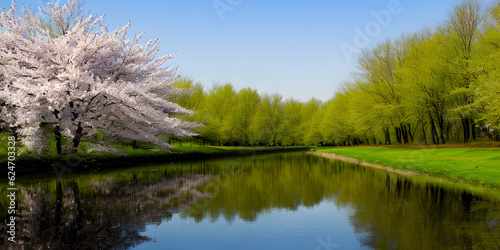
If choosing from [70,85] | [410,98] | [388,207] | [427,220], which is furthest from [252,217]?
[410,98]

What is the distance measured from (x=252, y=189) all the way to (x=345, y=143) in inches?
2771

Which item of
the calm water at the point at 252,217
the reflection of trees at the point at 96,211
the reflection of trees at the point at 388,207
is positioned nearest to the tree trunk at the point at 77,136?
the reflection of trees at the point at 96,211

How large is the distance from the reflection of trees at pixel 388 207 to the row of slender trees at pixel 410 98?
15.4m

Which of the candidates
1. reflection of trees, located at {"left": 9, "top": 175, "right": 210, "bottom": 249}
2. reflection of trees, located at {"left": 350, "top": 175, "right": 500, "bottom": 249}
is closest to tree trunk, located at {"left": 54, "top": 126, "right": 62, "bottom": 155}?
reflection of trees, located at {"left": 9, "top": 175, "right": 210, "bottom": 249}

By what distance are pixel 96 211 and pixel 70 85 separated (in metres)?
14.2

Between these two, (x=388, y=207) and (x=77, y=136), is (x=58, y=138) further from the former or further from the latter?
(x=388, y=207)

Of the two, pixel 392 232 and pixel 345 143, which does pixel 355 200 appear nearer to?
pixel 392 232

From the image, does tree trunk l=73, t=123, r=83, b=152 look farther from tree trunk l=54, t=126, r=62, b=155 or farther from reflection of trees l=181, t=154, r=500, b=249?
reflection of trees l=181, t=154, r=500, b=249

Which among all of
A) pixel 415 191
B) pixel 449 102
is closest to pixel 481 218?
pixel 415 191

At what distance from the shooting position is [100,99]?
2378 cm

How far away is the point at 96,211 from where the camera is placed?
11.2 metres

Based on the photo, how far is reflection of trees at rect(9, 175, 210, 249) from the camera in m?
8.29

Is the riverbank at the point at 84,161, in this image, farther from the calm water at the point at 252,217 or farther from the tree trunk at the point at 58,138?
the calm water at the point at 252,217

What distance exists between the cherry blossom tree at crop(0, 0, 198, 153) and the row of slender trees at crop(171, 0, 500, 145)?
8747 mm
